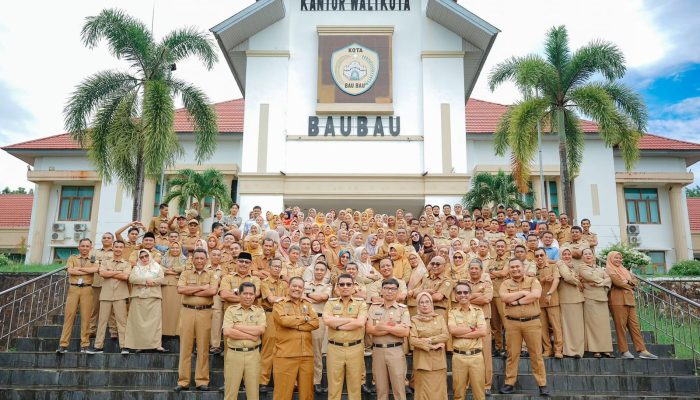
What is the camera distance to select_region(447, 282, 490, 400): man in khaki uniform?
6094 millimetres

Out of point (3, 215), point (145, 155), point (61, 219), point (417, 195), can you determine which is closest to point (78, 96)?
point (145, 155)

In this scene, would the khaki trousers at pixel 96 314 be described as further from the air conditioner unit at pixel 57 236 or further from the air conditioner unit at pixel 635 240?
the air conditioner unit at pixel 635 240

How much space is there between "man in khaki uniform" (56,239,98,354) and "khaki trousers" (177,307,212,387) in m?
2.03

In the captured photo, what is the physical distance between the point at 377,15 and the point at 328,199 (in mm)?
6361

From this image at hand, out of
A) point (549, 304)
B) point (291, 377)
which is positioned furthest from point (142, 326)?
Result: point (549, 304)

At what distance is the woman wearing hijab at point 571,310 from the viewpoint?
769cm

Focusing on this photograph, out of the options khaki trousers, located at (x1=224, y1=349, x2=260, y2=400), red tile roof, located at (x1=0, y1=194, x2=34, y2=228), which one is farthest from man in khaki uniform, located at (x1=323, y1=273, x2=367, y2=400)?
red tile roof, located at (x1=0, y1=194, x2=34, y2=228)

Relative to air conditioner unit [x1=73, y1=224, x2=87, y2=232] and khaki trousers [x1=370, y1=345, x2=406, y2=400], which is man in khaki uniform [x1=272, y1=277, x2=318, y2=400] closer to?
khaki trousers [x1=370, y1=345, x2=406, y2=400]

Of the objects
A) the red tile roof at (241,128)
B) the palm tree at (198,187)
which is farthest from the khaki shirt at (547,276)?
the red tile roof at (241,128)

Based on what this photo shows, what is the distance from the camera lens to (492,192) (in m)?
17.0

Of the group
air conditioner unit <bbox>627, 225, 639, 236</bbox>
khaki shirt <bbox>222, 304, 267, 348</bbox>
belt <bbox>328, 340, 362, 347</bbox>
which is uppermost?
air conditioner unit <bbox>627, 225, 639, 236</bbox>

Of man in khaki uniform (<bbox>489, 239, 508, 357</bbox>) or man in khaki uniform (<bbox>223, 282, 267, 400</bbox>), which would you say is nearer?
man in khaki uniform (<bbox>223, 282, 267, 400</bbox>)

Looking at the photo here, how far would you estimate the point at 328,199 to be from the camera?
52.3ft

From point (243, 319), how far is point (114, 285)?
291 cm
